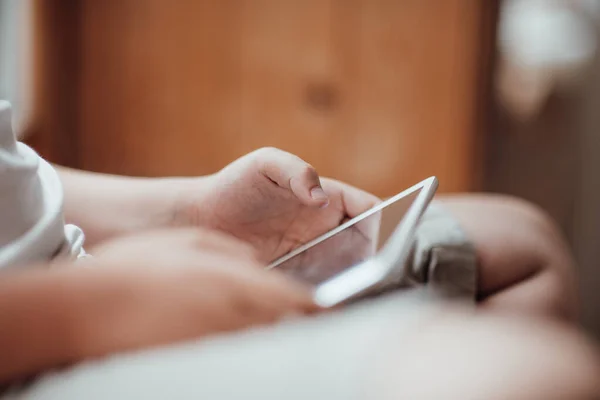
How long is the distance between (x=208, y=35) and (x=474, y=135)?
467mm

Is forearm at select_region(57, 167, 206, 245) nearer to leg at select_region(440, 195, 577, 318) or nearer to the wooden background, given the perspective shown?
the wooden background

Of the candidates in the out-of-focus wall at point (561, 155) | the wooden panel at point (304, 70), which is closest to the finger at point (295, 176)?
the wooden panel at point (304, 70)

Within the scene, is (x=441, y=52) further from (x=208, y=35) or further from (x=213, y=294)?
(x=213, y=294)

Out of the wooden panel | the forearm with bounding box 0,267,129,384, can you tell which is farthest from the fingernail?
the wooden panel

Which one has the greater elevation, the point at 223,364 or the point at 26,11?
the point at 26,11

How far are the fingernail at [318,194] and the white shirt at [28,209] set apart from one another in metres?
0.10

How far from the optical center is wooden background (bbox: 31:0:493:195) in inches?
20.6

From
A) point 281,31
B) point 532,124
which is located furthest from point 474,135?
point 281,31

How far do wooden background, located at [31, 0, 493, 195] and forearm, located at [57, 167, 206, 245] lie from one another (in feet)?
0.11

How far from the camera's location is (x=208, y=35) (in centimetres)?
88

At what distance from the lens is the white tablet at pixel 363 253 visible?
22 centimetres

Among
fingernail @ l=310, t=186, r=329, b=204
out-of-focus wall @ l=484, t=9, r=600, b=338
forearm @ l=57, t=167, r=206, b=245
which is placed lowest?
out-of-focus wall @ l=484, t=9, r=600, b=338

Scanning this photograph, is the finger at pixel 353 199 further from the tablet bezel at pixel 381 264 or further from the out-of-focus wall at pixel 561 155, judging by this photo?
the out-of-focus wall at pixel 561 155

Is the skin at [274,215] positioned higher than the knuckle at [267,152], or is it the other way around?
the knuckle at [267,152]
